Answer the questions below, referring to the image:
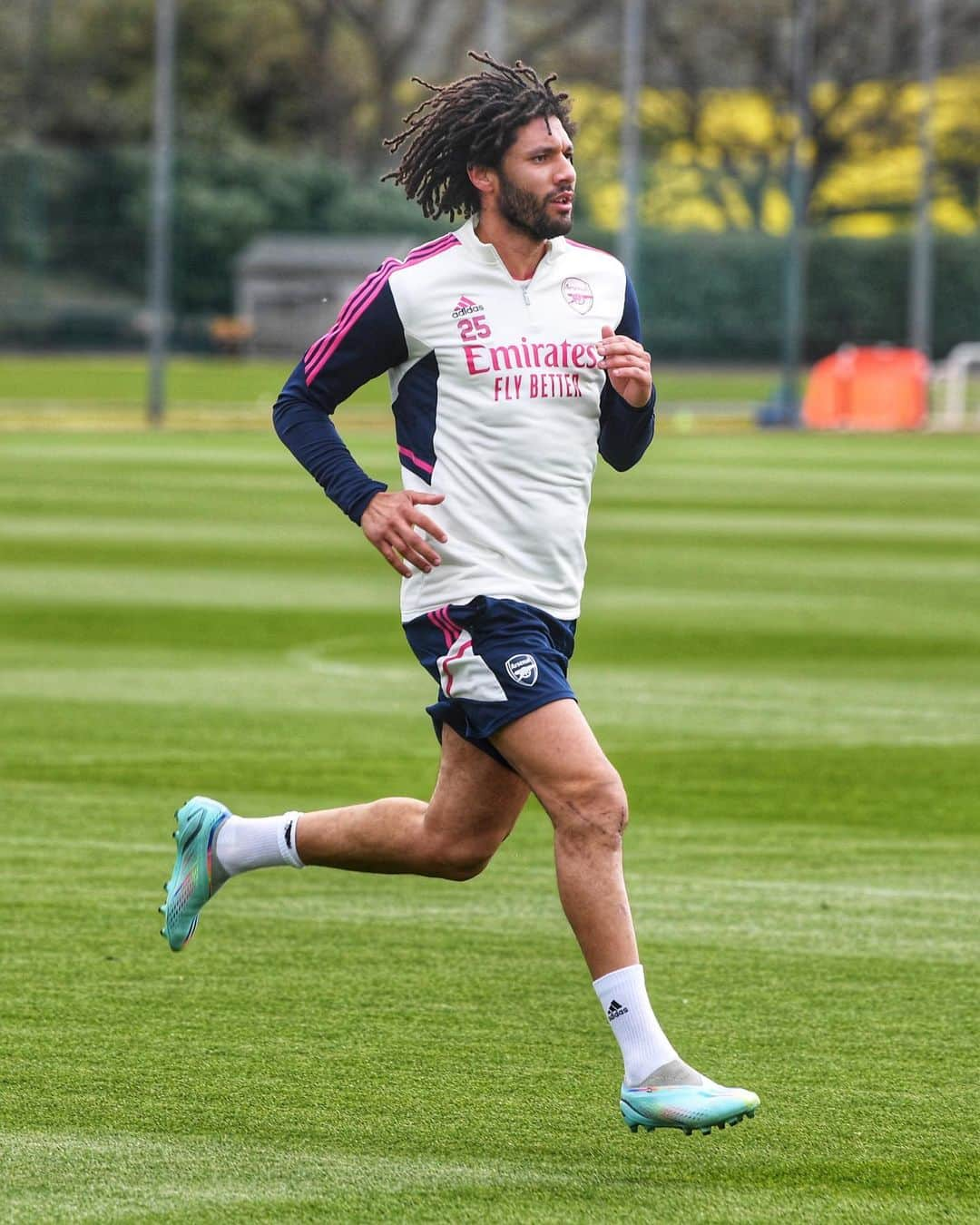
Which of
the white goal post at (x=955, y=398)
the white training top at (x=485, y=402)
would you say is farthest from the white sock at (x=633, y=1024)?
the white goal post at (x=955, y=398)

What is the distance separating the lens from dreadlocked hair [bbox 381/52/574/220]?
585 centimetres

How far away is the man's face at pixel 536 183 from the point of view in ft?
18.9

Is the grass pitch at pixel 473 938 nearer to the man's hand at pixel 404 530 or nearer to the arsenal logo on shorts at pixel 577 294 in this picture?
the man's hand at pixel 404 530

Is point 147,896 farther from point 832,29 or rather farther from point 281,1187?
point 832,29

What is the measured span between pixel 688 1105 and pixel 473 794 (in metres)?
1.00

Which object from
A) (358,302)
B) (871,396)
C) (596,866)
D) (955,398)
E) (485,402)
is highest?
(358,302)

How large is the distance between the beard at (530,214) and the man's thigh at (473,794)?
115cm

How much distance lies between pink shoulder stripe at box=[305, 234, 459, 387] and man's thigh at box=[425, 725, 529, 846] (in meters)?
0.90

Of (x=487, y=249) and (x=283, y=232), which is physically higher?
(x=487, y=249)

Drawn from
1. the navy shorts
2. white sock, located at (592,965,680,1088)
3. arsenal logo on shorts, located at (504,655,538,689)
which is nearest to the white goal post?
the navy shorts

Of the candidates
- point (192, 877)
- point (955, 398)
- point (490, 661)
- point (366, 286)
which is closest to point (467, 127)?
point (366, 286)

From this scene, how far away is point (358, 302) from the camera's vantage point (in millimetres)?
5773

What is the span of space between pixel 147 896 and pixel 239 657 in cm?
594

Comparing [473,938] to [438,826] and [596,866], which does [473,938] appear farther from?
[596,866]
